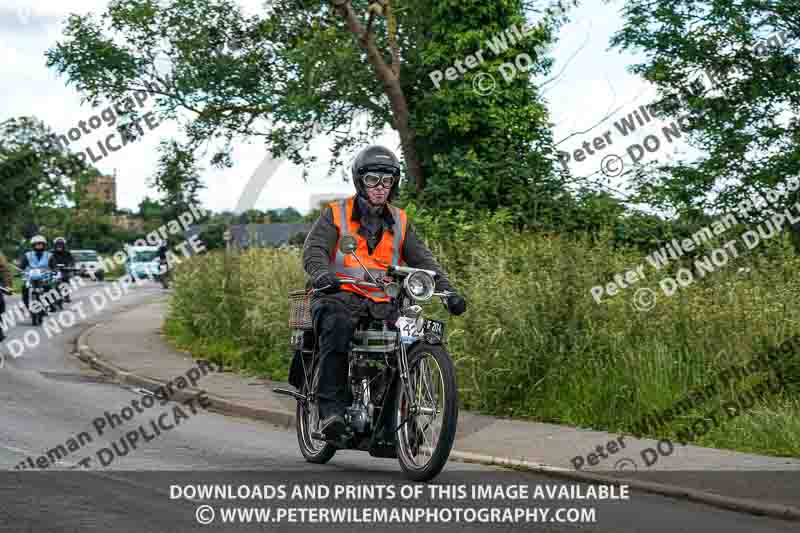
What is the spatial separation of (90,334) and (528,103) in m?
10.4

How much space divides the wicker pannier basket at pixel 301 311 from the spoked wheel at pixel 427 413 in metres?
1.11

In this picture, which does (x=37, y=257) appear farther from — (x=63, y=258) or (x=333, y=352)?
(x=333, y=352)

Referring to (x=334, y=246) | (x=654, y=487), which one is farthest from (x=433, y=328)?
(x=654, y=487)

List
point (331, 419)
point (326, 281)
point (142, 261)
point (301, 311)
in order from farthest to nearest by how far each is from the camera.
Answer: point (142, 261)
point (301, 311)
point (331, 419)
point (326, 281)

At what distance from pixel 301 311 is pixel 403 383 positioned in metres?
1.30

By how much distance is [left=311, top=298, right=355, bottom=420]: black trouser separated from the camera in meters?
8.48

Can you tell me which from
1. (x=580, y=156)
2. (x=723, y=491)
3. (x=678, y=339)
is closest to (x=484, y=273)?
(x=678, y=339)

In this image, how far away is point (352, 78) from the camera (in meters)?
24.6

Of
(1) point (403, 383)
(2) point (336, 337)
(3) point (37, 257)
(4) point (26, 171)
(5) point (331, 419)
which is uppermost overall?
(4) point (26, 171)

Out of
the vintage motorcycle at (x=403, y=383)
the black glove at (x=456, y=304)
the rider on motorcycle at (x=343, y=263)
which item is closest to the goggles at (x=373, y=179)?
the rider on motorcycle at (x=343, y=263)

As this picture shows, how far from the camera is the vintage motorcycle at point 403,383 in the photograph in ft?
26.0

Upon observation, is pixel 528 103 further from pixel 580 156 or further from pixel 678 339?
pixel 678 339

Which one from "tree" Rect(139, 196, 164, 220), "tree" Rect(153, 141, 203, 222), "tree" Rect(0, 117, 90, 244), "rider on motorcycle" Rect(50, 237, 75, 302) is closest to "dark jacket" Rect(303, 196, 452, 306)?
"tree" Rect(153, 141, 203, 222)

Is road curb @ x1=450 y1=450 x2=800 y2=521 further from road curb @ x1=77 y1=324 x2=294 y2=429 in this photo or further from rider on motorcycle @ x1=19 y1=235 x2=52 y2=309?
rider on motorcycle @ x1=19 y1=235 x2=52 y2=309
